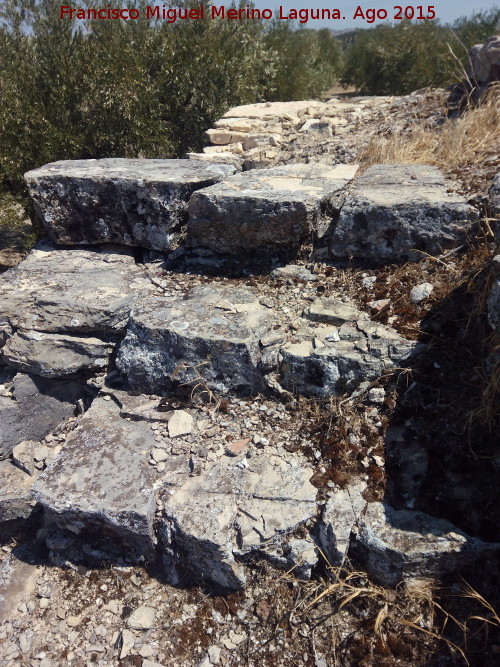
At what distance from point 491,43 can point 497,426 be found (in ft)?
15.8

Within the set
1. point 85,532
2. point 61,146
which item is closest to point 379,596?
point 85,532

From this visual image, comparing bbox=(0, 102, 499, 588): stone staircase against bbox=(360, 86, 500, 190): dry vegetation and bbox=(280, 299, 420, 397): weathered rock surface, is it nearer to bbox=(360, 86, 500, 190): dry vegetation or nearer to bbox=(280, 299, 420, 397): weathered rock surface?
bbox=(280, 299, 420, 397): weathered rock surface

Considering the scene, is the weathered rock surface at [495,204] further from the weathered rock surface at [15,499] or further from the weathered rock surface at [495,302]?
the weathered rock surface at [15,499]

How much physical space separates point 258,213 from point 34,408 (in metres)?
2.09

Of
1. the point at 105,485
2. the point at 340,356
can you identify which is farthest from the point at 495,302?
the point at 105,485

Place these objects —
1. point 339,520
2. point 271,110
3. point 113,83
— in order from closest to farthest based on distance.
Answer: point 339,520 < point 271,110 < point 113,83

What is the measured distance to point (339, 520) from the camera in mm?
2365

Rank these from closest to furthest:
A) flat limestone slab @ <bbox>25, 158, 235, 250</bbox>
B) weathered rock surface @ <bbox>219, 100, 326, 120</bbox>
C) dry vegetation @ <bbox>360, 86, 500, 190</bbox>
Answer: flat limestone slab @ <bbox>25, 158, 235, 250</bbox>, dry vegetation @ <bbox>360, 86, 500, 190</bbox>, weathered rock surface @ <bbox>219, 100, 326, 120</bbox>

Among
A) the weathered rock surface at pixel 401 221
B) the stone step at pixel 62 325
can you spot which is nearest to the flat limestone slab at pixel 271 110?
the weathered rock surface at pixel 401 221

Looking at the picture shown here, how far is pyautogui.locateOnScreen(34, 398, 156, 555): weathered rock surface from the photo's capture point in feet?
8.27

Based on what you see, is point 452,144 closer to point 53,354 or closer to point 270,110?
point 270,110

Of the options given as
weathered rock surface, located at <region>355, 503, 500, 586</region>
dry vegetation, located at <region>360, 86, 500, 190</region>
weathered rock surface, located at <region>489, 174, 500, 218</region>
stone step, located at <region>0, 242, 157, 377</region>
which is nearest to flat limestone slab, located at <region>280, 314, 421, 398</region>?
weathered rock surface, located at <region>355, 503, 500, 586</region>

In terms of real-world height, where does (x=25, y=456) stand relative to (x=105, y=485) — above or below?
below

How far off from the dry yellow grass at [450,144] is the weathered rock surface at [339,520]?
2.73 meters
